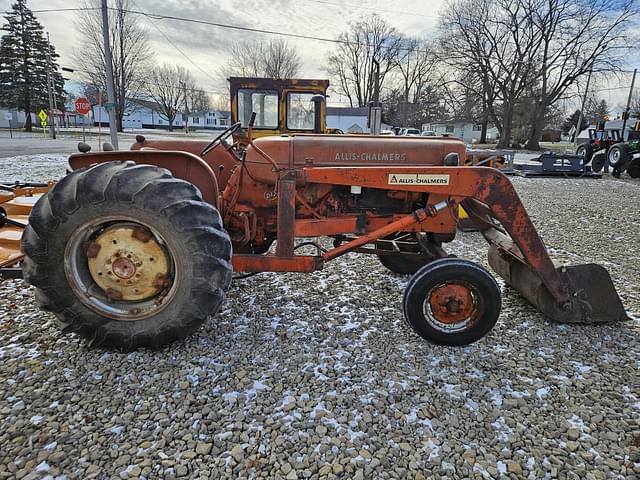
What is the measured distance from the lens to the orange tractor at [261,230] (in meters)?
2.50

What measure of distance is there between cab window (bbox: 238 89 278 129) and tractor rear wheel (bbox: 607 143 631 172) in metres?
13.8

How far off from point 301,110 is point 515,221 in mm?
6039

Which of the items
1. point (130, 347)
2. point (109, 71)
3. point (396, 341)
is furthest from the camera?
point (109, 71)

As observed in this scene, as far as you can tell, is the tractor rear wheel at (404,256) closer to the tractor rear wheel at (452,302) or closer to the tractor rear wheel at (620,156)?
the tractor rear wheel at (452,302)

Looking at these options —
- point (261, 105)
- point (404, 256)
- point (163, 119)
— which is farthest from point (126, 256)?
point (163, 119)

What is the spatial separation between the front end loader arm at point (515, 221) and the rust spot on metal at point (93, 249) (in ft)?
4.81

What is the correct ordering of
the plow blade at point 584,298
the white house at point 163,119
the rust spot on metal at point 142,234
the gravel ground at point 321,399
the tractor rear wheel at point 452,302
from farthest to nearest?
the white house at point 163,119 → the plow blade at point 584,298 → the tractor rear wheel at point 452,302 → the rust spot on metal at point 142,234 → the gravel ground at point 321,399

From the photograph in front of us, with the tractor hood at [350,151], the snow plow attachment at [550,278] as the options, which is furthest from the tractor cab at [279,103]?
the snow plow attachment at [550,278]

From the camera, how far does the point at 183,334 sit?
2607 mm

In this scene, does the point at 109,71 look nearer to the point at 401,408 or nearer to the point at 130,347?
the point at 130,347

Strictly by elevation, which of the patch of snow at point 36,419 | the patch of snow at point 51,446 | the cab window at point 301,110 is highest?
the cab window at point 301,110

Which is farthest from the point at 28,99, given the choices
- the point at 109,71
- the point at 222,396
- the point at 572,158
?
the point at 222,396

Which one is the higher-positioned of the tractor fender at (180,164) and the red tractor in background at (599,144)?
the red tractor in background at (599,144)

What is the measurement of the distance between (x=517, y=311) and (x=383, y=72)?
51369 mm
